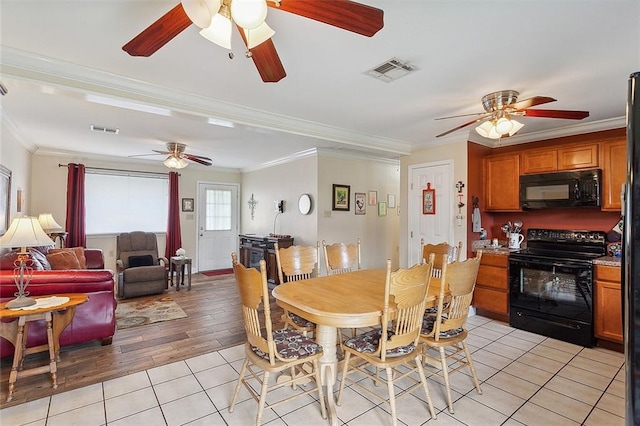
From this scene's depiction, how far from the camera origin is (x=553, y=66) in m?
2.35

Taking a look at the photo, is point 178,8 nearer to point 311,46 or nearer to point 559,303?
point 311,46

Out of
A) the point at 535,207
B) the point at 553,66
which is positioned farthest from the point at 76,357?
the point at 535,207

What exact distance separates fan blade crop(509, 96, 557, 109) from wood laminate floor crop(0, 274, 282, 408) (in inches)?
134

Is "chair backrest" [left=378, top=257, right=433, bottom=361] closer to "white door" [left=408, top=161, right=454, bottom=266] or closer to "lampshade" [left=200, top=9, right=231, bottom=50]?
"lampshade" [left=200, top=9, right=231, bottom=50]

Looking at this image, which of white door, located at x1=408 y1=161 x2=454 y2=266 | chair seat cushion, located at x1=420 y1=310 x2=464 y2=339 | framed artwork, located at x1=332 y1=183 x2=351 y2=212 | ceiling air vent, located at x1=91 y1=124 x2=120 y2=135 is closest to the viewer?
chair seat cushion, located at x1=420 y1=310 x2=464 y2=339

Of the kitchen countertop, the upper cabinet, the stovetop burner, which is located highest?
the upper cabinet

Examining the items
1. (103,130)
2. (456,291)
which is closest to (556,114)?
(456,291)

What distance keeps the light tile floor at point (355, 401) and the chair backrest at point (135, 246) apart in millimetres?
3666

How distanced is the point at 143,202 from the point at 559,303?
280 inches

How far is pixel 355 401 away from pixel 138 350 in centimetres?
218

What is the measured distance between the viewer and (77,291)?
9.75 ft

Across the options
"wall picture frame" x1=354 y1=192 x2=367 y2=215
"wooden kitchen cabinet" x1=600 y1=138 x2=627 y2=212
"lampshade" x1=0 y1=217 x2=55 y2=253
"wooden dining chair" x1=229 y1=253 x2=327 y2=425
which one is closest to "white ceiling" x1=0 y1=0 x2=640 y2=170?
"wooden kitchen cabinet" x1=600 y1=138 x2=627 y2=212

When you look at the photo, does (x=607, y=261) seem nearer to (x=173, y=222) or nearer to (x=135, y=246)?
(x=135, y=246)

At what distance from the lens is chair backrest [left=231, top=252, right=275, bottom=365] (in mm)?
1830
